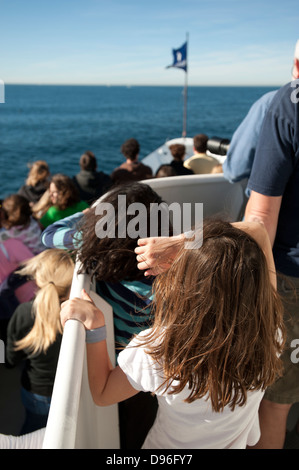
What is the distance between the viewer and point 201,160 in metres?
4.99

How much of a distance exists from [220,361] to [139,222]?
1.93 feet

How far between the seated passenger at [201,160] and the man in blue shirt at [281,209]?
11.9 ft

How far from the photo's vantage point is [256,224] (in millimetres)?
1185

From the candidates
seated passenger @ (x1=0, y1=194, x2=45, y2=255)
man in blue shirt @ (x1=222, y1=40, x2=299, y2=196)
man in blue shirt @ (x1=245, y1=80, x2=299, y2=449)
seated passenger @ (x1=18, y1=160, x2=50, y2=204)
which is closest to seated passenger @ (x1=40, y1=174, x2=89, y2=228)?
seated passenger @ (x1=0, y1=194, x2=45, y2=255)

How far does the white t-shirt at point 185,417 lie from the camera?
3.37 ft

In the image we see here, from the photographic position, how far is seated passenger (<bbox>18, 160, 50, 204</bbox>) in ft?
14.2

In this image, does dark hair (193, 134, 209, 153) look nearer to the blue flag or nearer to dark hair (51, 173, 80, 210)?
dark hair (51, 173, 80, 210)

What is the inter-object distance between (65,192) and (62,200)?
8 cm

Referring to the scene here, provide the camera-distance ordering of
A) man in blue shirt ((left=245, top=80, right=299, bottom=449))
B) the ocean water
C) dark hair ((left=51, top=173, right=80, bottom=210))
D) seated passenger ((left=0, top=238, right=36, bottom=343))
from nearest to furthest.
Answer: man in blue shirt ((left=245, top=80, right=299, bottom=449)) < seated passenger ((left=0, top=238, right=36, bottom=343)) < dark hair ((left=51, top=173, right=80, bottom=210)) < the ocean water

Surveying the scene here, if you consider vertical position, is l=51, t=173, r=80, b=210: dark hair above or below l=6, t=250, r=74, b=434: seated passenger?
above

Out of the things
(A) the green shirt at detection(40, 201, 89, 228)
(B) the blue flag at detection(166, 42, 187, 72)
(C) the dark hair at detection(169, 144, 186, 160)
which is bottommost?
(A) the green shirt at detection(40, 201, 89, 228)

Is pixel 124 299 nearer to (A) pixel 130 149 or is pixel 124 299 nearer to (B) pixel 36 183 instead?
(B) pixel 36 183

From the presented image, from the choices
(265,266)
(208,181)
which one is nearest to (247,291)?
(265,266)

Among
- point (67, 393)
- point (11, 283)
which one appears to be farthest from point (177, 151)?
point (67, 393)
